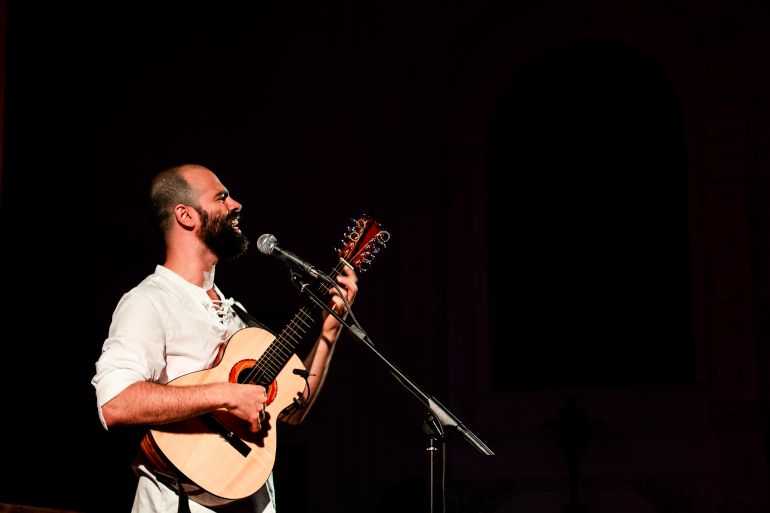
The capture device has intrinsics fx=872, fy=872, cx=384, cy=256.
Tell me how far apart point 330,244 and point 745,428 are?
297cm

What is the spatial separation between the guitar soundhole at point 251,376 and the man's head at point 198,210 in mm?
419

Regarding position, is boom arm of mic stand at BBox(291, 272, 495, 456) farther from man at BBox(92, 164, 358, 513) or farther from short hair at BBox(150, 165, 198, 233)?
short hair at BBox(150, 165, 198, 233)

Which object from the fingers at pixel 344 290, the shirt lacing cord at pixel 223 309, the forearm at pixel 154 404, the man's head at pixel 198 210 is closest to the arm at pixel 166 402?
the forearm at pixel 154 404

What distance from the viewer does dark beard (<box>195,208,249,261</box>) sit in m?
3.00

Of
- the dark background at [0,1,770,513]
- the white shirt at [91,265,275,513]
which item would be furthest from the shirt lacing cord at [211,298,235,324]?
the dark background at [0,1,770,513]

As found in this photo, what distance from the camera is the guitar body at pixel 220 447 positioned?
256cm

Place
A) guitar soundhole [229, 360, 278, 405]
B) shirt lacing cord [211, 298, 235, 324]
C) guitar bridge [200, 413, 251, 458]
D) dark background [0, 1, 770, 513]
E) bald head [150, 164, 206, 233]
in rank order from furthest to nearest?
dark background [0, 1, 770, 513], bald head [150, 164, 206, 233], shirt lacing cord [211, 298, 235, 324], guitar soundhole [229, 360, 278, 405], guitar bridge [200, 413, 251, 458]

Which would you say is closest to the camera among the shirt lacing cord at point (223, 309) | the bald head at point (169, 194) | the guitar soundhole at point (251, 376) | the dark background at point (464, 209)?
the guitar soundhole at point (251, 376)

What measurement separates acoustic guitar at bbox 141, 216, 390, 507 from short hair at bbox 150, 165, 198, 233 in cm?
50

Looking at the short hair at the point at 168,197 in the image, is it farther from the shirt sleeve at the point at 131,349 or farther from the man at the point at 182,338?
the shirt sleeve at the point at 131,349

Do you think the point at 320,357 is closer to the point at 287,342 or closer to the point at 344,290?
the point at 287,342

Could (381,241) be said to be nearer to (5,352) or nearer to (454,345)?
(5,352)

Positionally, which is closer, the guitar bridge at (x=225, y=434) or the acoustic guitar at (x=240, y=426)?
the acoustic guitar at (x=240, y=426)

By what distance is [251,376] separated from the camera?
9.24 ft
